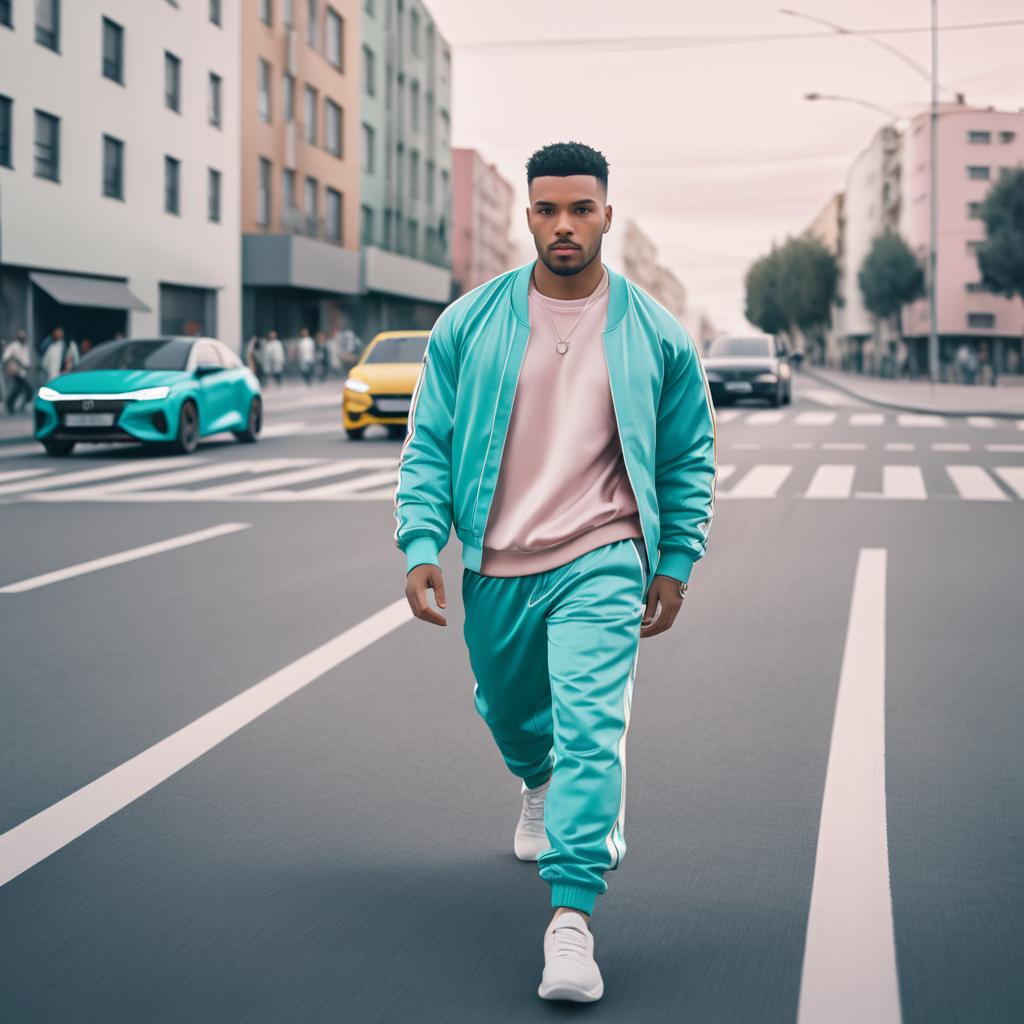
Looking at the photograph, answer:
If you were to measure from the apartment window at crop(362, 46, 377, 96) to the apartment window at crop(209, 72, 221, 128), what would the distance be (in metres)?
17.1

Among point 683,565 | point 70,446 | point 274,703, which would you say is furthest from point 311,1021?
point 70,446

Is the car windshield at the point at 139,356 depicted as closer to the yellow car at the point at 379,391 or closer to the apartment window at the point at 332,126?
the yellow car at the point at 379,391

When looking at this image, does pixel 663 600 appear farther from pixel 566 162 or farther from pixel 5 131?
pixel 5 131

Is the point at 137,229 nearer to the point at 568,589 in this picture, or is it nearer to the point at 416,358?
the point at 416,358

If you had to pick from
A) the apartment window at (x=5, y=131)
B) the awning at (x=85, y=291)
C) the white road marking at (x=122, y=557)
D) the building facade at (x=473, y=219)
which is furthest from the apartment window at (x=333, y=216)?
the building facade at (x=473, y=219)

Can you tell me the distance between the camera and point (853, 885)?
3.70m

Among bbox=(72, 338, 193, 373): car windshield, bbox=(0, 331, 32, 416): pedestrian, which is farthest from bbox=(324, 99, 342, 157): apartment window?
bbox=(72, 338, 193, 373): car windshield

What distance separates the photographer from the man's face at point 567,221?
10.9 ft

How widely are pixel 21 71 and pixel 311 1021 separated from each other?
30.8 metres

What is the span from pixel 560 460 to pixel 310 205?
50.8 m

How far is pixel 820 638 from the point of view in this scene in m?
7.16

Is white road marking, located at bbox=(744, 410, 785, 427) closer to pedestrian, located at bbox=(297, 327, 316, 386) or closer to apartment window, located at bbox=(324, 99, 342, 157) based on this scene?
pedestrian, located at bbox=(297, 327, 316, 386)

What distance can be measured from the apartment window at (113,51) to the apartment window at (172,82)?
119 inches

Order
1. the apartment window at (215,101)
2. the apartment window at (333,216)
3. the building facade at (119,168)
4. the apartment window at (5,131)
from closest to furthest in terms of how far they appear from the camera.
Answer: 1. the apartment window at (5,131)
2. the building facade at (119,168)
3. the apartment window at (215,101)
4. the apartment window at (333,216)
